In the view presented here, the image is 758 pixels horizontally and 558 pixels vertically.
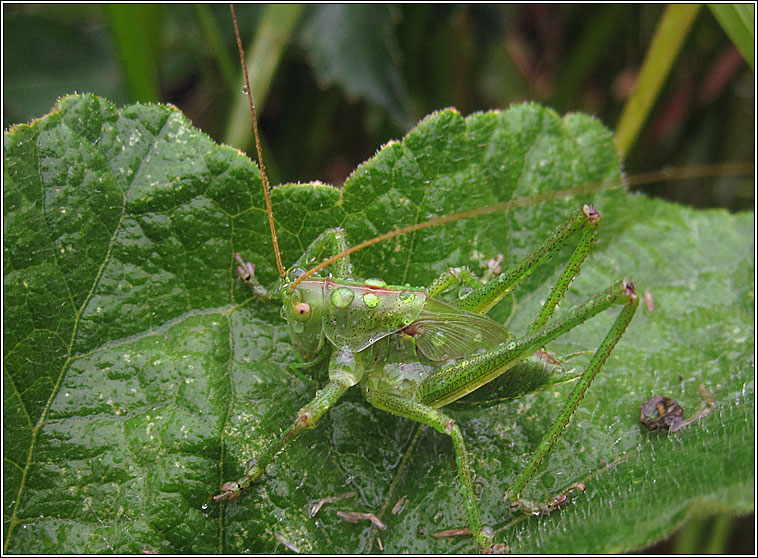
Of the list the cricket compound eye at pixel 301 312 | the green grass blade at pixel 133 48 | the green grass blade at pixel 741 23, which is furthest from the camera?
the green grass blade at pixel 133 48

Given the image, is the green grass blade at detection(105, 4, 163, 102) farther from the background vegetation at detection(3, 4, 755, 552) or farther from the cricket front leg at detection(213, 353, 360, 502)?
the cricket front leg at detection(213, 353, 360, 502)

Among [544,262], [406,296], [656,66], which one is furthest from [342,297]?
[656,66]

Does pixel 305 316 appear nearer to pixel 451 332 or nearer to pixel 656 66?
pixel 451 332

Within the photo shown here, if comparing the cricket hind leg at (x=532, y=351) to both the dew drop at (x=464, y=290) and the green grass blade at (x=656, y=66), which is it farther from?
the green grass blade at (x=656, y=66)

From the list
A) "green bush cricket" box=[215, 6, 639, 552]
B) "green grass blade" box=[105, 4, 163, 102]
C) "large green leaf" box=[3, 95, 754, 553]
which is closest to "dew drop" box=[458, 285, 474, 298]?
"green bush cricket" box=[215, 6, 639, 552]

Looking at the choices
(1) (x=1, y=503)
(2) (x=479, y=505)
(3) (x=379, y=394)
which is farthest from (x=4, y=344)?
(2) (x=479, y=505)

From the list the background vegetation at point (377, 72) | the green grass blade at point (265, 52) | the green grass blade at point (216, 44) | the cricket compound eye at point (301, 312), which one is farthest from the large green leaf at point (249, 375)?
the green grass blade at point (216, 44)
